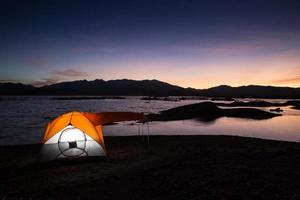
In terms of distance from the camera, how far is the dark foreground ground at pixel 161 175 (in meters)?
7.60

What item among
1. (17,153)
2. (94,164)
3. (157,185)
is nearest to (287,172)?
(157,185)

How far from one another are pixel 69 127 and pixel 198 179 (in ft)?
22.2

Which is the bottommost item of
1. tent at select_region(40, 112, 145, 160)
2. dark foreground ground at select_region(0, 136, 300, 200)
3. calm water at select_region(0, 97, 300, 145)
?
calm water at select_region(0, 97, 300, 145)

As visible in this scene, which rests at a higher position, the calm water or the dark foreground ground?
the dark foreground ground

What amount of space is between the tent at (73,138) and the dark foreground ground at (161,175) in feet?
1.92

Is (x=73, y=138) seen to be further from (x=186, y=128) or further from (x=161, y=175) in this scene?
(x=186, y=128)

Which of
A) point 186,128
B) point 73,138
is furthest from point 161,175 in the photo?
point 186,128

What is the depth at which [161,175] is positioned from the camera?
364 inches

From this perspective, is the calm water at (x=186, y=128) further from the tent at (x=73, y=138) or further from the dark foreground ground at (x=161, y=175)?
the dark foreground ground at (x=161, y=175)

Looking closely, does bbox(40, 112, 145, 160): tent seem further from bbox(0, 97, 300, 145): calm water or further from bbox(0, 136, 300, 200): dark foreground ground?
bbox(0, 97, 300, 145): calm water

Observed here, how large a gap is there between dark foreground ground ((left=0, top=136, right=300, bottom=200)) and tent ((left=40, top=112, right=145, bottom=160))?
0.58m

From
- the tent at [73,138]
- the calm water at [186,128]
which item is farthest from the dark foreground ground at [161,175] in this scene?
the calm water at [186,128]

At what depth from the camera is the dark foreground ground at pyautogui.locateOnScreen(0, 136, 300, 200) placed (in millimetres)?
7598

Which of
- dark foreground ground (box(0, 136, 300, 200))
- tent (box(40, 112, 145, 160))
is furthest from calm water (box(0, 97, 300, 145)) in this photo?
dark foreground ground (box(0, 136, 300, 200))
